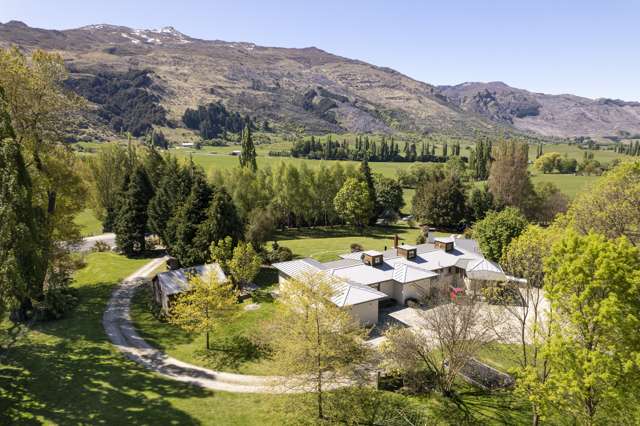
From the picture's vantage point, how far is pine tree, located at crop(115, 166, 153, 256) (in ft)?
192

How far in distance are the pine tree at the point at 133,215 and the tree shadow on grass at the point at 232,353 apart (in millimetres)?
31508

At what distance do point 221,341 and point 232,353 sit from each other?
257cm

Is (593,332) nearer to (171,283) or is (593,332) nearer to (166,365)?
(166,365)

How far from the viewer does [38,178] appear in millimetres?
36469

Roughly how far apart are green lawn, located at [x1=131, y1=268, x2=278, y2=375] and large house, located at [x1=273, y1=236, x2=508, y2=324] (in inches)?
244

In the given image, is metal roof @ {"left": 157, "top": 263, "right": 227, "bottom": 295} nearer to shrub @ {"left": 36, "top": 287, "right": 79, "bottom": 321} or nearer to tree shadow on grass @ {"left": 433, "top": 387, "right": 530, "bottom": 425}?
shrub @ {"left": 36, "top": 287, "right": 79, "bottom": 321}

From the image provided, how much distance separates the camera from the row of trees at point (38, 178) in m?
28.7

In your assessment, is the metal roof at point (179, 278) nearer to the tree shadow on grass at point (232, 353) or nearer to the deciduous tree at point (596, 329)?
the tree shadow on grass at point (232, 353)

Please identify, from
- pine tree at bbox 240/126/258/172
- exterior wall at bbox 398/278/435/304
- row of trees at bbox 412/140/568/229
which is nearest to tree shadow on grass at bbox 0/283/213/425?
exterior wall at bbox 398/278/435/304

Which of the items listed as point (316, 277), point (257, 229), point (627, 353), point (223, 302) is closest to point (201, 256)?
point (257, 229)

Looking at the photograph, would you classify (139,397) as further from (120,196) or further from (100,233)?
(100,233)

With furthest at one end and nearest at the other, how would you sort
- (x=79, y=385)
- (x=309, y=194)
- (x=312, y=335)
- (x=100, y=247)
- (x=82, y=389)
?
(x=309, y=194) < (x=100, y=247) < (x=79, y=385) < (x=82, y=389) < (x=312, y=335)

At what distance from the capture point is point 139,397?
26656 millimetres

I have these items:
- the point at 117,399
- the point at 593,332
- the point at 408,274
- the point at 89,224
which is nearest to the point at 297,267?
the point at 408,274
